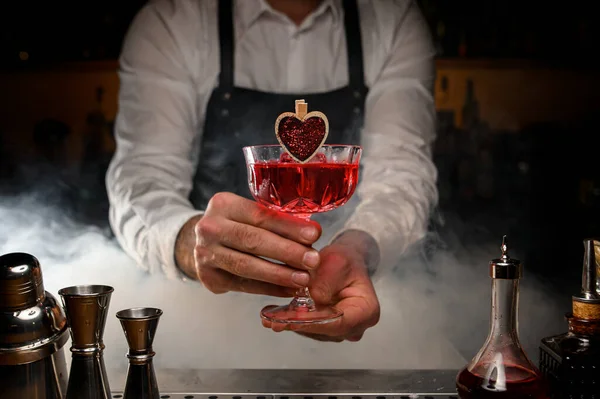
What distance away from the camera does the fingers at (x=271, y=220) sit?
1575 mm

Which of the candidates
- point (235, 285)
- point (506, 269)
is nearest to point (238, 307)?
point (235, 285)

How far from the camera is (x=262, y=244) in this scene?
1.60 metres

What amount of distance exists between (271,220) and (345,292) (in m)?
0.39

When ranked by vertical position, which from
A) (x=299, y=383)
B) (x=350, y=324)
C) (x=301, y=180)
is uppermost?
(x=301, y=180)

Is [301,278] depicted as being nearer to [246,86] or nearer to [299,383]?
[299,383]

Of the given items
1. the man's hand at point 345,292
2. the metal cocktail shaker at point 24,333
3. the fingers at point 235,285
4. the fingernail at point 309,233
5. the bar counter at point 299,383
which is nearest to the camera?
the metal cocktail shaker at point 24,333

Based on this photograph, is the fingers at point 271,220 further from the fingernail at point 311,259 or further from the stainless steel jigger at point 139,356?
the stainless steel jigger at point 139,356

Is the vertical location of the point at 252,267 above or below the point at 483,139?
below

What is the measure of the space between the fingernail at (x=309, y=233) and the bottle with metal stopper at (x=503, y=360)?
0.42m

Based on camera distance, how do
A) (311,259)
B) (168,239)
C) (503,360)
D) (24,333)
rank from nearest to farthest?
1. (24,333)
2. (503,360)
3. (311,259)
4. (168,239)

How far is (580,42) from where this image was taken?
79.6 inches

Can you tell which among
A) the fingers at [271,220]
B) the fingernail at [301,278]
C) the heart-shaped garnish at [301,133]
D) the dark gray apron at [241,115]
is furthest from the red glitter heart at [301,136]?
the dark gray apron at [241,115]

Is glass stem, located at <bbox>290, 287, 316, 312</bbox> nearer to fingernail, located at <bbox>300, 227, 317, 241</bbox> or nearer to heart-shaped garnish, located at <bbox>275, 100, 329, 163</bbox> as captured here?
fingernail, located at <bbox>300, 227, 317, 241</bbox>

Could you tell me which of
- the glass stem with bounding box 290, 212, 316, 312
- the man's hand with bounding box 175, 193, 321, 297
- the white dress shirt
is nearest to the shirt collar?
the white dress shirt
